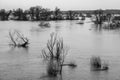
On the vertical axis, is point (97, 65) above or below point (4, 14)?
below

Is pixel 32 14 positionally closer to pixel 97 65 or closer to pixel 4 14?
pixel 4 14

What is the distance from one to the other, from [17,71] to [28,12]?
99.0 metres

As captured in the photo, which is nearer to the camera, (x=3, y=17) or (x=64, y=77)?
(x=64, y=77)

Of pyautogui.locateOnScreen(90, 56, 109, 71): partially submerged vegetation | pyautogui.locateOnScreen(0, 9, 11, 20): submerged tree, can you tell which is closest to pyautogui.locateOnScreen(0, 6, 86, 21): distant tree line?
pyautogui.locateOnScreen(0, 9, 11, 20): submerged tree

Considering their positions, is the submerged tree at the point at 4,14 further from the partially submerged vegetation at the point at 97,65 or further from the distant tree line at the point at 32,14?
the partially submerged vegetation at the point at 97,65

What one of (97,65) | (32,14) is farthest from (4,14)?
(97,65)

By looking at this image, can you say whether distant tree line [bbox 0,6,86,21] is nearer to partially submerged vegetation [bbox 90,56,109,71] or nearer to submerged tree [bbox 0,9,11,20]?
submerged tree [bbox 0,9,11,20]

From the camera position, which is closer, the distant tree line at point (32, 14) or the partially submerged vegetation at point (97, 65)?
the partially submerged vegetation at point (97, 65)

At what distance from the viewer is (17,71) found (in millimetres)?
14633

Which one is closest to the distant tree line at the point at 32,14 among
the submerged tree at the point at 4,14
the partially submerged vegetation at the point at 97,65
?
the submerged tree at the point at 4,14

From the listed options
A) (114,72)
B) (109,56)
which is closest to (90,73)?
(114,72)

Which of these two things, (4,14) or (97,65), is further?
(4,14)

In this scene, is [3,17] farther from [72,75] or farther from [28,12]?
[72,75]

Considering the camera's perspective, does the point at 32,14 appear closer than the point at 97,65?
No
